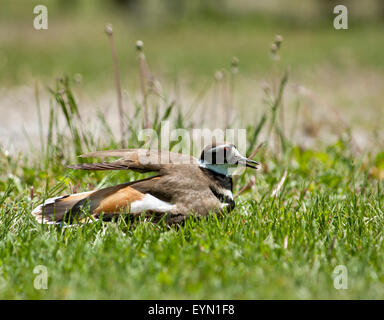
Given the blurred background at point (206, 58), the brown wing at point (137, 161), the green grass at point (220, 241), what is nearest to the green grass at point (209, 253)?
the green grass at point (220, 241)

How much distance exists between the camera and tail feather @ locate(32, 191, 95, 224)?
305 cm

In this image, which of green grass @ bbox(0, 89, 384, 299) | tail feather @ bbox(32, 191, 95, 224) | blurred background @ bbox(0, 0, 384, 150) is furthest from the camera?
blurred background @ bbox(0, 0, 384, 150)

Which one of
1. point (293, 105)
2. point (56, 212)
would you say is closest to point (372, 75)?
point (293, 105)

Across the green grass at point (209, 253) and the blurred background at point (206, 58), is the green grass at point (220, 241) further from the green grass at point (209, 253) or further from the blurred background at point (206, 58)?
the blurred background at point (206, 58)

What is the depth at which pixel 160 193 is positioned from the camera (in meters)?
3.07

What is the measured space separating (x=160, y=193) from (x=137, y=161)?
25 cm

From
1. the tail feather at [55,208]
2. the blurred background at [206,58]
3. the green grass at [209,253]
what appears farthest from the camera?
the blurred background at [206,58]

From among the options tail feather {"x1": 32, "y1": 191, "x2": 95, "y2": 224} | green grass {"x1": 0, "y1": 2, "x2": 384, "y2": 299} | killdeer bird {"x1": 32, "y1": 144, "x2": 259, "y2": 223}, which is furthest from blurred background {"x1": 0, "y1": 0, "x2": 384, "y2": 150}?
tail feather {"x1": 32, "y1": 191, "x2": 95, "y2": 224}

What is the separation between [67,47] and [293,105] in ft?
24.5

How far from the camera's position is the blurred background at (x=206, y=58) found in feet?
22.4

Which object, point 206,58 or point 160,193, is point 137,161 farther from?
point 206,58

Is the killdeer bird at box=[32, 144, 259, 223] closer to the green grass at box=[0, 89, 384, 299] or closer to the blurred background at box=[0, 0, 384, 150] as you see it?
the green grass at box=[0, 89, 384, 299]

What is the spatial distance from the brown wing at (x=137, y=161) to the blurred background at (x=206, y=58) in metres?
1.17
